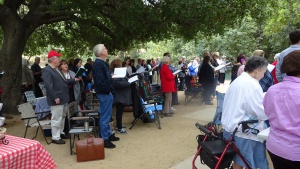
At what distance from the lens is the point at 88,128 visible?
5078 millimetres

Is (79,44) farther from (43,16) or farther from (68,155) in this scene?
(68,155)

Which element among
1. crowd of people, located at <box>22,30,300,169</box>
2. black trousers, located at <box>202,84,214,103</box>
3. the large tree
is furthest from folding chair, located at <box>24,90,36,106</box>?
black trousers, located at <box>202,84,214,103</box>

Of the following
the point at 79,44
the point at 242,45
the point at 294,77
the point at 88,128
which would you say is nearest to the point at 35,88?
the point at 79,44

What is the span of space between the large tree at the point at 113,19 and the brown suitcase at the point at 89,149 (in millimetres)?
3012

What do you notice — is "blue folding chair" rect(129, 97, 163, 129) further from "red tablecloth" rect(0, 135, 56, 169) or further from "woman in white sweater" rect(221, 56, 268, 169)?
"red tablecloth" rect(0, 135, 56, 169)

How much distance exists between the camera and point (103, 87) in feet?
16.9

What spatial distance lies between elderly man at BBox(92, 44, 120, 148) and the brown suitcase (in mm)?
650

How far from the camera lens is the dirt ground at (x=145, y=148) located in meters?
4.63

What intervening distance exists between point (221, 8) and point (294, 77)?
4675 mm

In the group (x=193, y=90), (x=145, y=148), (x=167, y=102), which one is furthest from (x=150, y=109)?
(x=193, y=90)

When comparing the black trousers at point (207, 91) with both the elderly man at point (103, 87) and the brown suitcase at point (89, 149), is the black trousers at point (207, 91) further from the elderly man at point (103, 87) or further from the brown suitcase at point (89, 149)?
the brown suitcase at point (89, 149)

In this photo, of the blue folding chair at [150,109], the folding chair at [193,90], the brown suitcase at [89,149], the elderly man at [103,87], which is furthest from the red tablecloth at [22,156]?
the folding chair at [193,90]

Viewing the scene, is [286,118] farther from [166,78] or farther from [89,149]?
[166,78]

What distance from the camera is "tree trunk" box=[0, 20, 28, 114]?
336 inches
